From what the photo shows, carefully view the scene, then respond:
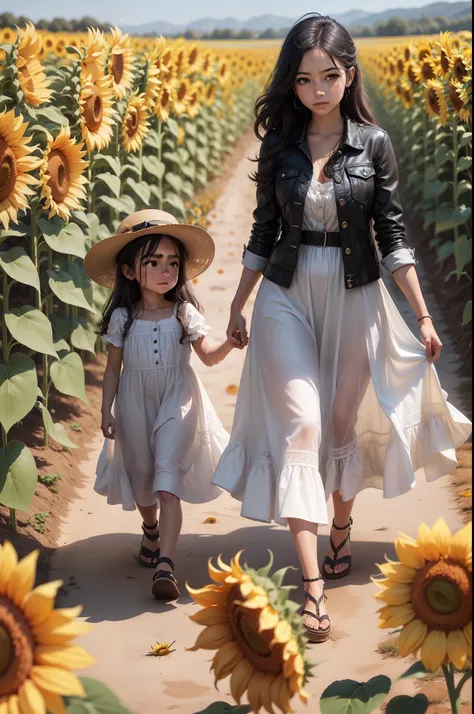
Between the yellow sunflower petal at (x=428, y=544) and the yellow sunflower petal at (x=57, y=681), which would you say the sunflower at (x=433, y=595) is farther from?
the yellow sunflower petal at (x=57, y=681)

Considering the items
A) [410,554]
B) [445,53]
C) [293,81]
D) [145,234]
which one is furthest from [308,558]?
[445,53]

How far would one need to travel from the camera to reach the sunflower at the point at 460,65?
21.3 ft

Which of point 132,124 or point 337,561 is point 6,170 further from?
point 132,124

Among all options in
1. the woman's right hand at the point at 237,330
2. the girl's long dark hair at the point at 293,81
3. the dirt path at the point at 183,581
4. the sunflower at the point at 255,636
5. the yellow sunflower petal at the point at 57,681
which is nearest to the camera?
the yellow sunflower petal at the point at 57,681

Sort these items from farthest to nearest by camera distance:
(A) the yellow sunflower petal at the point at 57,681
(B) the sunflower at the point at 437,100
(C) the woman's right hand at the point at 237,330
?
(B) the sunflower at the point at 437,100 < (C) the woman's right hand at the point at 237,330 < (A) the yellow sunflower petal at the point at 57,681

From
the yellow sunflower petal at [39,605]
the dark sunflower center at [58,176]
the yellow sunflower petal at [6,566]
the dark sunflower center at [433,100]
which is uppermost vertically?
the dark sunflower center at [433,100]

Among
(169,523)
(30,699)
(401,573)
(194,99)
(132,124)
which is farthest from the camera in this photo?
(194,99)

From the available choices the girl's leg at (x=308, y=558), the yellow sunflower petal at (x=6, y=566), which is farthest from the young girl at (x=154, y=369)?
the yellow sunflower petal at (x=6, y=566)

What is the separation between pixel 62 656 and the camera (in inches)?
66.4

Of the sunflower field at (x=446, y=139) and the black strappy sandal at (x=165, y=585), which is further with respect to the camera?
the sunflower field at (x=446, y=139)

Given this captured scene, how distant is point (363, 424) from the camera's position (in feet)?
12.7

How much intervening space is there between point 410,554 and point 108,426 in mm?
1925

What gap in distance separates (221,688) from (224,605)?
3.46 feet

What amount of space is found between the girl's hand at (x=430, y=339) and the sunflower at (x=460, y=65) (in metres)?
3.25
